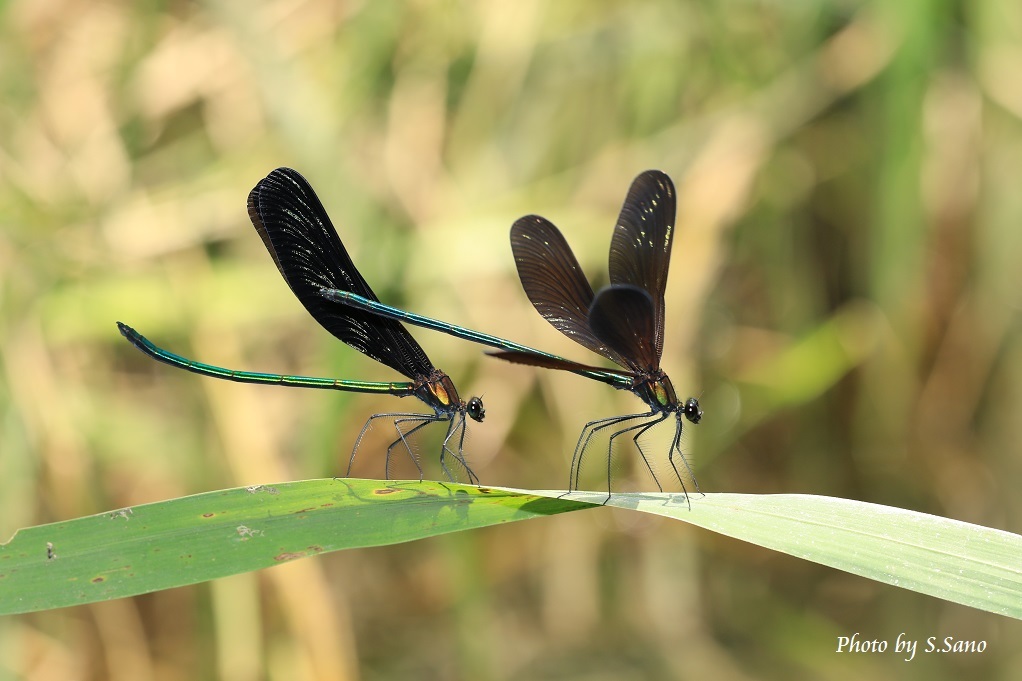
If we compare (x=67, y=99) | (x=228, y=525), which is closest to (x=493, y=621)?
(x=228, y=525)

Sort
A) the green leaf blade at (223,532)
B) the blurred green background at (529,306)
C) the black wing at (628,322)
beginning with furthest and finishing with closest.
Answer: the blurred green background at (529,306) < the black wing at (628,322) < the green leaf blade at (223,532)

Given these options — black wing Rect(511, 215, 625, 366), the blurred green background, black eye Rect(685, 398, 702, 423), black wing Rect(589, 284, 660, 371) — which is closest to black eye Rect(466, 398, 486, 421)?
black wing Rect(511, 215, 625, 366)

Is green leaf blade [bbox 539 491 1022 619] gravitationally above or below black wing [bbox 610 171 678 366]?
below

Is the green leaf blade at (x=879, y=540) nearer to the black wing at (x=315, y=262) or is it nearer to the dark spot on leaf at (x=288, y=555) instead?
the dark spot on leaf at (x=288, y=555)

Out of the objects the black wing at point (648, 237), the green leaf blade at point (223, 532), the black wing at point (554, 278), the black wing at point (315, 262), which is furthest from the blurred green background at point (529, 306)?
the green leaf blade at point (223, 532)

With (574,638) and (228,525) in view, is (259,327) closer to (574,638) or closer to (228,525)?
(574,638)

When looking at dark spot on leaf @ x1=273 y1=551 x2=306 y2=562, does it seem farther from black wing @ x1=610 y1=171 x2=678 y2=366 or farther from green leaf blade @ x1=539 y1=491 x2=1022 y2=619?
black wing @ x1=610 y1=171 x2=678 y2=366
